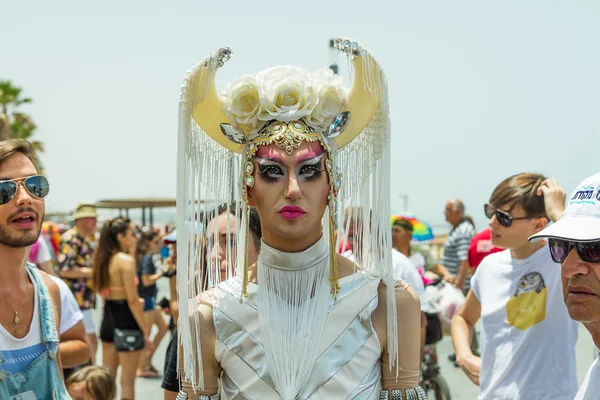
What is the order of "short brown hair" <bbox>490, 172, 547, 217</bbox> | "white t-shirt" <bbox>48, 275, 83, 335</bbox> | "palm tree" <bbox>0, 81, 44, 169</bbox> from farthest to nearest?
"palm tree" <bbox>0, 81, 44, 169</bbox> → "short brown hair" <bbox>490, 172, 547, 217</bbox> → "white t-shirt" <bbox>48, 275, 83, 335</bbox>

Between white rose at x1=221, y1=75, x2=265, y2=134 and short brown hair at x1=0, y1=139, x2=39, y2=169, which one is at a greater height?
white rose at x1=221, y1=75, x2=265, y2=134

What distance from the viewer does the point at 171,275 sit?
6.18 metres

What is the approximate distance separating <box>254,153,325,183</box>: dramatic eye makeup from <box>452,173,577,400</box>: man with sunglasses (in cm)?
154

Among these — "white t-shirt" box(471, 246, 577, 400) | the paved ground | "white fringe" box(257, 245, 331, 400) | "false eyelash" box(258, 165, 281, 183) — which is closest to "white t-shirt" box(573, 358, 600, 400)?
"white fringe" box(257, 245, 331, 400)

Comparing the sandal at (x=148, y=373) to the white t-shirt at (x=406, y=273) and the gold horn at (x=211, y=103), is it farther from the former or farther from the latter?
the gold horn at (x=211, y=103)

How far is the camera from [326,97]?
8.32 feet

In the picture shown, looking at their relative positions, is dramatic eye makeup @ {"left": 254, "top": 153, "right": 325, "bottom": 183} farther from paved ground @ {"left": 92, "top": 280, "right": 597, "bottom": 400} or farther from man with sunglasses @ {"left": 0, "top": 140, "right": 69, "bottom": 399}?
paved ground @ {"left": 92, "top": 280, "right": 597, "bottom": 400}

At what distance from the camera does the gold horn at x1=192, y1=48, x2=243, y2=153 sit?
2.49m

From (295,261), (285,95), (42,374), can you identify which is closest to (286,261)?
(295,261)

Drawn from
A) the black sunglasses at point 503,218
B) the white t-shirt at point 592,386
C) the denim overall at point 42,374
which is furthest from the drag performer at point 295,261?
the black sunglasses at point 503,218

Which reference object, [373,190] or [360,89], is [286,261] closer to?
[373,190]

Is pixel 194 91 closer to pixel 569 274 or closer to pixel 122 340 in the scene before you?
pixel 569 274

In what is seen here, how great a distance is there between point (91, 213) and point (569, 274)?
19.6ft

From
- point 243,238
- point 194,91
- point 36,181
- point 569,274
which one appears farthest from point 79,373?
point 569,274
